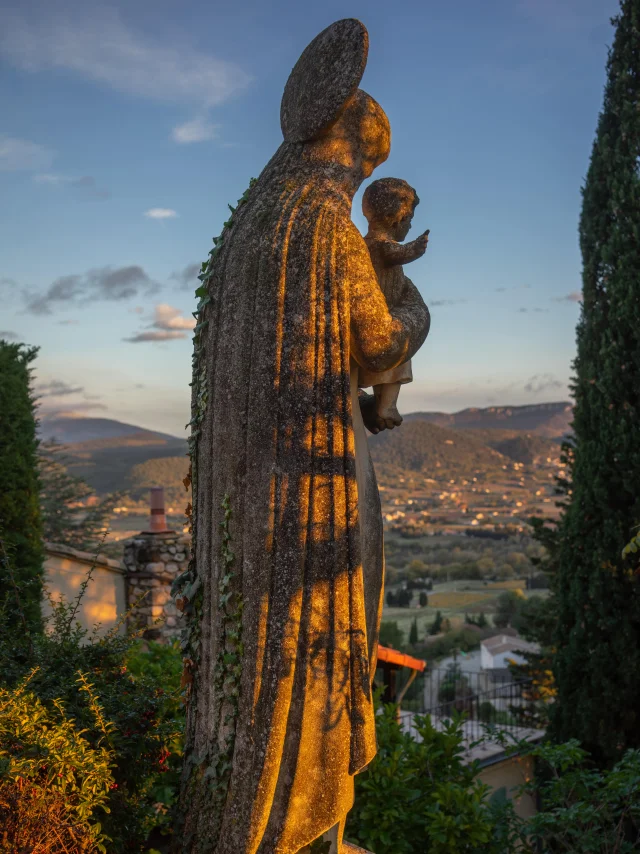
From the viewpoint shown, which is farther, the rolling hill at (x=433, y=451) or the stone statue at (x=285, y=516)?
the rolling hill at (x=433, y=451)

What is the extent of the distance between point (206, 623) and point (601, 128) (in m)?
9.42

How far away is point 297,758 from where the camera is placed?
261 cm

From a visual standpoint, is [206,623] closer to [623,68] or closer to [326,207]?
[326,207]

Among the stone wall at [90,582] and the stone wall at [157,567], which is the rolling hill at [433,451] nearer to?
the stone wall at [157,567]

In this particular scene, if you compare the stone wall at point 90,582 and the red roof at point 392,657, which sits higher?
the stone wall at point 90,582

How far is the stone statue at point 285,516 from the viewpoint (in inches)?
103

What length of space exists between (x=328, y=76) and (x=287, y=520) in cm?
166

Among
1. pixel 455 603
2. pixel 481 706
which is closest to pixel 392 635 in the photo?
pixel 481 706

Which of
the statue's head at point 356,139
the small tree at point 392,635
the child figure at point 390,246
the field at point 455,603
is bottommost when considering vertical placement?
the field at point 455,603

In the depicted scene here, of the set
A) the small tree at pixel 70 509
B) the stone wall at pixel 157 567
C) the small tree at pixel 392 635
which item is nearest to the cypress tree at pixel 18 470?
the stone wall at pixel 157 567

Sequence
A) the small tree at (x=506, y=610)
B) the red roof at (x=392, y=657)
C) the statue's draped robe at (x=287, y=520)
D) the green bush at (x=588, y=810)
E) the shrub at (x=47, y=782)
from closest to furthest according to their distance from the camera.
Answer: the statue's draped robe at (x=287, y=520) → the shrub at (x=47, y=782) → the green bush at (x=588, y=810) → the red roof at (x=392, y=657) → the small tree at (x=506, y=610)

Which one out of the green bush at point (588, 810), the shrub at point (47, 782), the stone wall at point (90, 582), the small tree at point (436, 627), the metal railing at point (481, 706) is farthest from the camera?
the small tree at point (436, 627)

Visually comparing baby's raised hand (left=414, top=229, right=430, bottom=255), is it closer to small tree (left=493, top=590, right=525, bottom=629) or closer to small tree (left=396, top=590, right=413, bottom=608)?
small tree (left=493, top=590, right=525, bottom=629)

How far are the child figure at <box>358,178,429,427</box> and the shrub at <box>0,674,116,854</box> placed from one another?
5.65 feet
